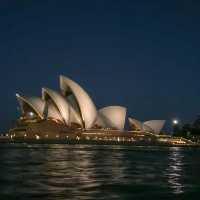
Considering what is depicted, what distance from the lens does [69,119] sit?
100500mm

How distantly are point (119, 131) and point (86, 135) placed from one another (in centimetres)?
976

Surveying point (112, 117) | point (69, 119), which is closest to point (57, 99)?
point (69, 119)

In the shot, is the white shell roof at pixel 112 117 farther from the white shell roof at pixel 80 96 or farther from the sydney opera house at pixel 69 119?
the white shell roof at pixel 80 96

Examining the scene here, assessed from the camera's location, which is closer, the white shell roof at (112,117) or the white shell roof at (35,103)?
the white shell roof at (35,103)

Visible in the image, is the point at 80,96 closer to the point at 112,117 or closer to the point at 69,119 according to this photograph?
the point at 69,119

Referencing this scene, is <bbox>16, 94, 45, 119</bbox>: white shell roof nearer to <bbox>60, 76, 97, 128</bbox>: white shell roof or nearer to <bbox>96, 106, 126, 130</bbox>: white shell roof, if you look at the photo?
<bbox>60, 76, 97, 128</bbox>: white shell roof

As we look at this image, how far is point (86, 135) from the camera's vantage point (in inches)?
4272

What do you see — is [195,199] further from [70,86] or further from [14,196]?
[70,86]

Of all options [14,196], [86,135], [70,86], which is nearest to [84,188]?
[14,196]

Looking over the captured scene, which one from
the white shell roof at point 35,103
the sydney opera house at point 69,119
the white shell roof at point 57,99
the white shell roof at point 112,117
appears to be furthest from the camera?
the white shell roof at point 112,117

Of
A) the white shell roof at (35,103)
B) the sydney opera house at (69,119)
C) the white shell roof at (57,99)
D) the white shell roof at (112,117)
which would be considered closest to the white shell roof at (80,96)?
the sydney opera house at (69,119)

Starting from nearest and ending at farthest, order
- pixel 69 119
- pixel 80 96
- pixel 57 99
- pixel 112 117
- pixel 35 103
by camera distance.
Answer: pixel 57 99
pixel 80 96
pixel 35 103
pixel 69 119
pixel 112 117

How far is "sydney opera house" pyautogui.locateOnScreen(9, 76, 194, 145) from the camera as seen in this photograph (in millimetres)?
95562

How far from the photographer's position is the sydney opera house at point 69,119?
95.6m
